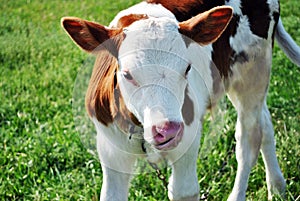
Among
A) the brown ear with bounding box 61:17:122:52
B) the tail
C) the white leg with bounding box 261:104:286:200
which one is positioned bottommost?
the white leg with bounding box 261:104:286:200

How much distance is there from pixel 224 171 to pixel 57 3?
713cm

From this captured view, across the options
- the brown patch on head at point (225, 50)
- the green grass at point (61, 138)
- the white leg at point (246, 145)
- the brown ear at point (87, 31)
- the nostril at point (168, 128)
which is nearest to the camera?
the nostril at point (168, 128)

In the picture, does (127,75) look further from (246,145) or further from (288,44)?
(288,44)

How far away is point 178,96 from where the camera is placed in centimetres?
309

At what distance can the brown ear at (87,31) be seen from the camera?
320cm

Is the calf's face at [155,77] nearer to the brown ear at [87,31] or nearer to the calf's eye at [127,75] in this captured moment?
the calf's eye at [127,75]

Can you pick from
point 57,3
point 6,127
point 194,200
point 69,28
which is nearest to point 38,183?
point 6,127

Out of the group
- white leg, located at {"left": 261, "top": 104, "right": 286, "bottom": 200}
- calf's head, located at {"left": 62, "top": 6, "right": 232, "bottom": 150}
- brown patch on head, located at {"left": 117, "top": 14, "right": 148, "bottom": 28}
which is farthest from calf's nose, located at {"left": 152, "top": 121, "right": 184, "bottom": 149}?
white leg, located at {"left": 261, "top": 104, "right": 286, "bottom": 200}

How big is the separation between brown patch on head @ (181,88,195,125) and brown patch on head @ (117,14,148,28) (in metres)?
0.46

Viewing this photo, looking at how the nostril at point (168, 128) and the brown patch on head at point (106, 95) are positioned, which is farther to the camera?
the brown patch on head at point (106, 95)

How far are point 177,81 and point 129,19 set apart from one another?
1.52 ft

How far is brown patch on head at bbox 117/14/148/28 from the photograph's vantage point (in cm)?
329

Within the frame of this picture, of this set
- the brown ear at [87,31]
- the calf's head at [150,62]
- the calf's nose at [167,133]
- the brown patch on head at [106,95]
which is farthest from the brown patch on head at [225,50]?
the calf's nose at [167,133]

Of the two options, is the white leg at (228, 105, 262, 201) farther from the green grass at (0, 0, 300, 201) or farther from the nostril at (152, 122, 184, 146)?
the nostril at (152, 122, 184, 146)
